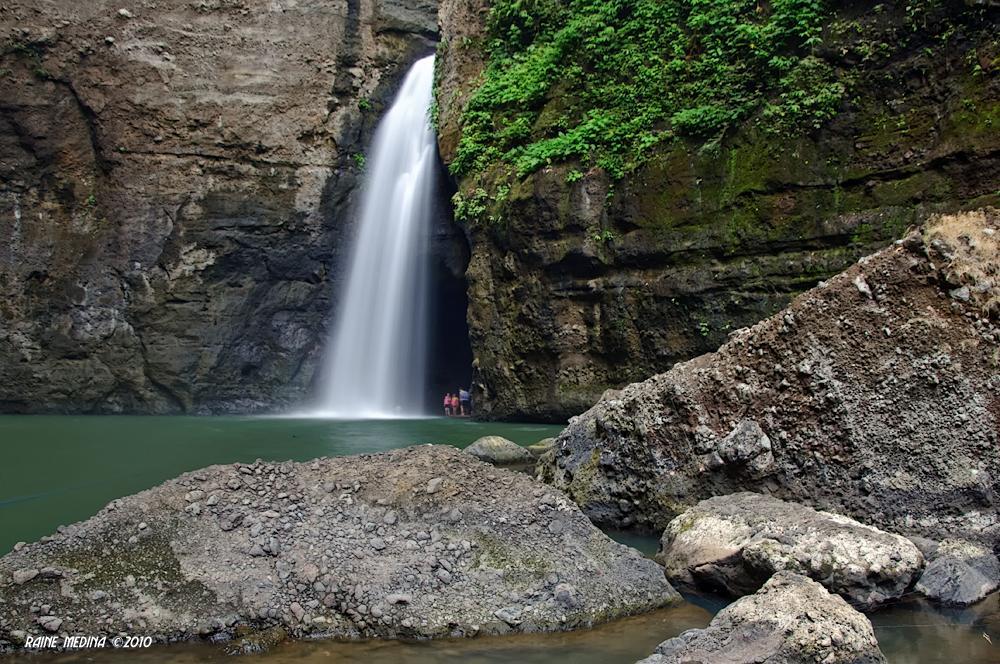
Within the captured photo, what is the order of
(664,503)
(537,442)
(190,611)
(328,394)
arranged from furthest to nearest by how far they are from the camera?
(328,394)
(537,442)
(664,503)
(190,611)

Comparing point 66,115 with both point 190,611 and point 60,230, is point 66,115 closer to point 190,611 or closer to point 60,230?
point 60,230

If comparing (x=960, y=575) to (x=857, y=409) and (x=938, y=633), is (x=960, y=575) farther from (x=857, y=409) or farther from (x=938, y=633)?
(x=857, y=409)

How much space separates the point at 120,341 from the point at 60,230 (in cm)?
337

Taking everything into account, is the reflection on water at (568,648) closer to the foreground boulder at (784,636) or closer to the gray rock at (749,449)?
the foreground boulder at (784,636)

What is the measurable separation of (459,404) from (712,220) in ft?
34.5

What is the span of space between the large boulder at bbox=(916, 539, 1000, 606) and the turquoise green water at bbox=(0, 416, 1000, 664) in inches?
4.4

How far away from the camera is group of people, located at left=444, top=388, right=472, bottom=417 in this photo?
69.6 ft

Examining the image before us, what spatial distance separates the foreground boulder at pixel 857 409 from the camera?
5715 mm

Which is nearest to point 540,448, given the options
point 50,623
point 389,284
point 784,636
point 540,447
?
point 540,447

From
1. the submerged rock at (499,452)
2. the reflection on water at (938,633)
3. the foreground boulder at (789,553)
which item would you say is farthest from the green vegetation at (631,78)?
the reflection on water at (938,633)

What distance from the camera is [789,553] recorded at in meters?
4.82

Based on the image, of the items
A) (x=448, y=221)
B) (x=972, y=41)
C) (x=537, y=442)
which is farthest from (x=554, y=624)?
(x=448, y=221)

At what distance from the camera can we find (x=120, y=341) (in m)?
19.9

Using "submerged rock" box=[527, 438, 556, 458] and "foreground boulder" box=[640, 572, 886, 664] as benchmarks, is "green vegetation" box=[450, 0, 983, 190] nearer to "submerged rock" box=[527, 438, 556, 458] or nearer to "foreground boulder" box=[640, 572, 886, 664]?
"submerged rock" box=[527, 438, 556, 458]
